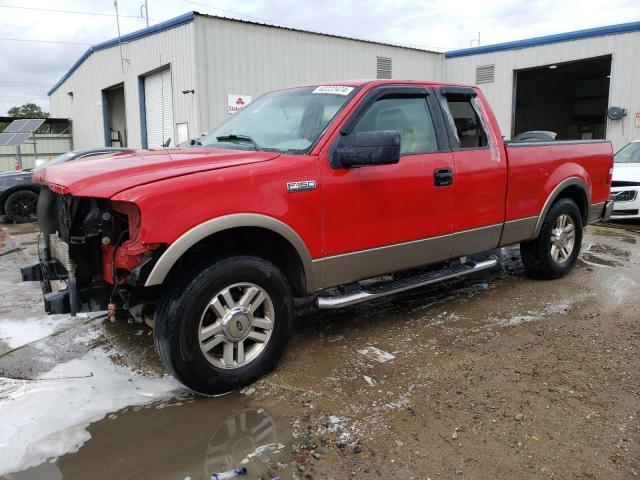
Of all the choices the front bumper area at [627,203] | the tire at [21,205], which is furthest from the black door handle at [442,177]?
the tire at [21,205]

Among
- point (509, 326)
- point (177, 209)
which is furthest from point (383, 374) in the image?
point (177, 209)

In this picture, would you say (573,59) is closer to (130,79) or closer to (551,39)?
(551,39)

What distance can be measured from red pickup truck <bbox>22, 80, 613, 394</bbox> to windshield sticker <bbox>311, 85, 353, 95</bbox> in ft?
0.05

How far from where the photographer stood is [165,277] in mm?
3049

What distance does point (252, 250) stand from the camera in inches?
139

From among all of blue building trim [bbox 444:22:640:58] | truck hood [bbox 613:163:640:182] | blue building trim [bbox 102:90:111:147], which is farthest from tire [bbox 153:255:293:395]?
blue building trim [bbox 102:90:111:147]

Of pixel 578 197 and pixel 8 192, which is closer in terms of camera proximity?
pixel 578 197

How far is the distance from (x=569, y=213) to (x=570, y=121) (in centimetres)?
2871

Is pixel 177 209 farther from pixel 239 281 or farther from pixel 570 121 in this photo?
pixel 570 121

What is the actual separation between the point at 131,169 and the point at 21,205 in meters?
9.63

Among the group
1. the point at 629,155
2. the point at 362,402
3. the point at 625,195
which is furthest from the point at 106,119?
the point at 362,402

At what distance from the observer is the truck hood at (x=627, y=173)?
9336 millimetres

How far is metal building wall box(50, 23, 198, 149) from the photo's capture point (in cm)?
1525

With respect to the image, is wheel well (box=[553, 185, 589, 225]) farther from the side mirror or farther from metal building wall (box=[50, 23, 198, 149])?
metal building wall (box=[50, 23, 198, 149])
